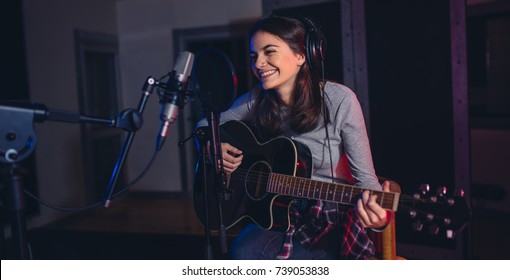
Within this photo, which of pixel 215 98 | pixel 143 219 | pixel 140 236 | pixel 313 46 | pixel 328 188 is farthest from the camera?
pixel 143 219

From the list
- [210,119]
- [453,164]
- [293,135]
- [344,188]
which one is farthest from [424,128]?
[210,119]

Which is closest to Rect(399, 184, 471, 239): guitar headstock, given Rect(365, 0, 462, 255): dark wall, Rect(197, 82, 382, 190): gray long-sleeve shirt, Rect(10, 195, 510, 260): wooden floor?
Rect(197, 82, 382, 190): gray long-sleeve shirt

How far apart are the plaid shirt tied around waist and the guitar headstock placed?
0.32 metres

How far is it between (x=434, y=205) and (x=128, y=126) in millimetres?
933

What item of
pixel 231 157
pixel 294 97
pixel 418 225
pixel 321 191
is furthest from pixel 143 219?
pixel 418 225

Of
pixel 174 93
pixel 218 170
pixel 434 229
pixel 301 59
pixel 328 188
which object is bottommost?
pixel 434 229

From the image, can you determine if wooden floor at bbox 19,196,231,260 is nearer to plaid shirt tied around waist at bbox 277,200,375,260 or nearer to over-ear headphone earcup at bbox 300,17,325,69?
plaid shirt tied around waist at bbox 277,200,375,260

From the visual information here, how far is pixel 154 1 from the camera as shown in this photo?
5723mm

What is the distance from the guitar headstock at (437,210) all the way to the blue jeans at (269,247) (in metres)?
0.41

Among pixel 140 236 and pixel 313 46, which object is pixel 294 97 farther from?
pixel 140 236

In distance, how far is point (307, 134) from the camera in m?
1.89

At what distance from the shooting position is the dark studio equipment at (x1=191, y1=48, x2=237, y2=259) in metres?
1.40

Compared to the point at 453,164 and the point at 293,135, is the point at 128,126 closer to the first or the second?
the point at 293,135

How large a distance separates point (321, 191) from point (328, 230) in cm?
22
